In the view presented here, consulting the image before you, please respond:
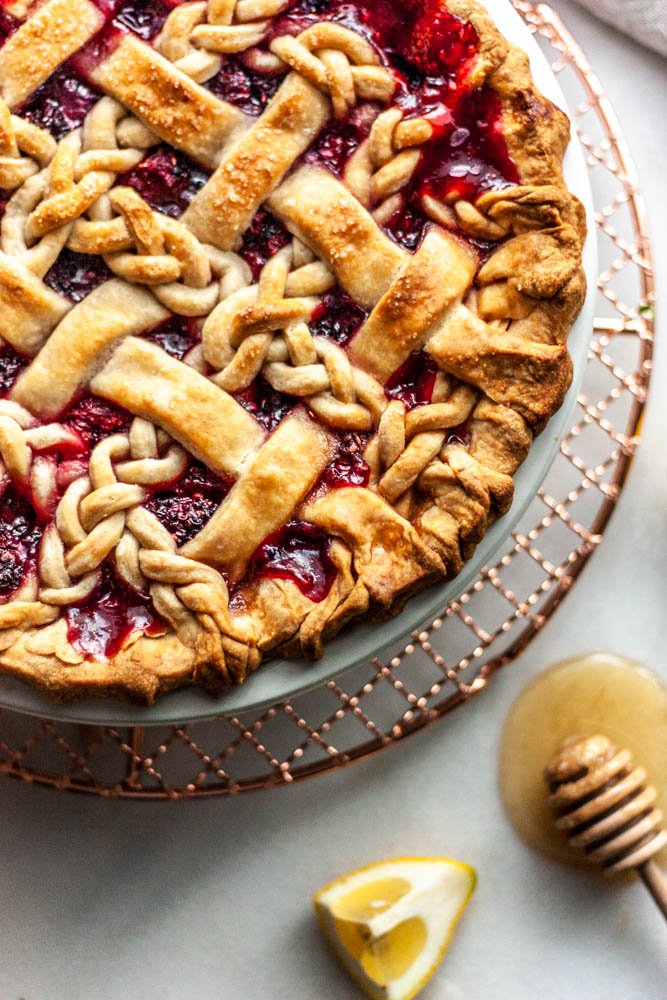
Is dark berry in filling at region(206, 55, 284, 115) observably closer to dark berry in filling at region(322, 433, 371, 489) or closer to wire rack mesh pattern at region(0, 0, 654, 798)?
dark berry in filling at region(322, 433, 371, 489)

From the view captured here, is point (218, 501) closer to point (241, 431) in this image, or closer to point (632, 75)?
point (241, 431)

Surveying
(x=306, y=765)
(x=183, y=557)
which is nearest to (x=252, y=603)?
(x=183, y=557)

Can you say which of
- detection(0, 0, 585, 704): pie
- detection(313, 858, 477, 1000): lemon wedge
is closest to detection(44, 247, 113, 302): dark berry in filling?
detection(0, 0, 585, 704): pie

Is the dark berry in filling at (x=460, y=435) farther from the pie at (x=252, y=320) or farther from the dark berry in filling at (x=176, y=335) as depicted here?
the dark berry in filling at (x=176, y=335)

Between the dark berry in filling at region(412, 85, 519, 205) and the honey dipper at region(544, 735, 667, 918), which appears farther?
the honey dipper at region(544, 735, 667, 918)

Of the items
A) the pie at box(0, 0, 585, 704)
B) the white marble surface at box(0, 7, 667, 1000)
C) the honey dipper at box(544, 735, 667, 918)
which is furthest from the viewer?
the white marble surface at box(0, 7, 667, 1000)

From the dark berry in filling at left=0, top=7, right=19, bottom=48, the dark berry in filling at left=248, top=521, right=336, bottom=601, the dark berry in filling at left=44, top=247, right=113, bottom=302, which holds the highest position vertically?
the dark berry in filling at left=0, top=7, right=19, bottom=48
